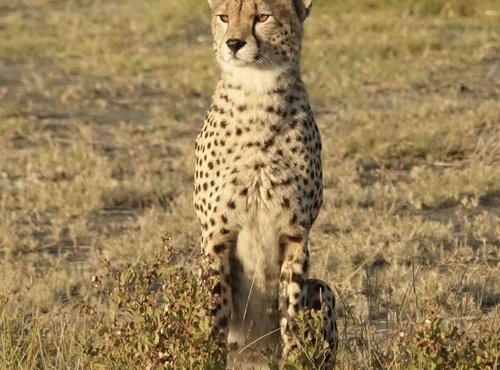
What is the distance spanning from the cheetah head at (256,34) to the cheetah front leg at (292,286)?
0.57 metres

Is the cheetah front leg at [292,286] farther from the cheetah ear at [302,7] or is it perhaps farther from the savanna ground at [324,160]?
the cheetah ear at [302,7]

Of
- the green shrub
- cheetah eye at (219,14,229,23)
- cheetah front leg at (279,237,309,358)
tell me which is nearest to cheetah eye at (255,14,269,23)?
cheetah eye at (219,14,229,23)

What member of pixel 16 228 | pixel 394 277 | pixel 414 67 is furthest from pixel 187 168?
pixel 414 67

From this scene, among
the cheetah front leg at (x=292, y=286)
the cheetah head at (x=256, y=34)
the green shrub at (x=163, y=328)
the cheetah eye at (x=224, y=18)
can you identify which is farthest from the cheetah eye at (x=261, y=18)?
the green shrub at (x=163, y=328)

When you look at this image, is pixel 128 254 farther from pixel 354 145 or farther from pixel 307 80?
pixel 307 80

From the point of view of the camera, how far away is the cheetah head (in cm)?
412

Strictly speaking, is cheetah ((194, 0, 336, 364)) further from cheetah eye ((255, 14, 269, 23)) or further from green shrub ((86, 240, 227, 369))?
green shrub ((86, 240, 227, 369))

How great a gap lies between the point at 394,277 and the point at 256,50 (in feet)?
5.97

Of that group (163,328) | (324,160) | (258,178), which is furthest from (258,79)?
(324,160)

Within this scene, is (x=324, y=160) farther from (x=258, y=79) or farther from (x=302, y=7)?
(x=258, y=79)

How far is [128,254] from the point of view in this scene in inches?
240

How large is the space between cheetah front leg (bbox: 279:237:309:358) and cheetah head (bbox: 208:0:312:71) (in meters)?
0.57

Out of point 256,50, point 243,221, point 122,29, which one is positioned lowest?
point 122,29

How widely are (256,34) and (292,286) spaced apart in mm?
788
